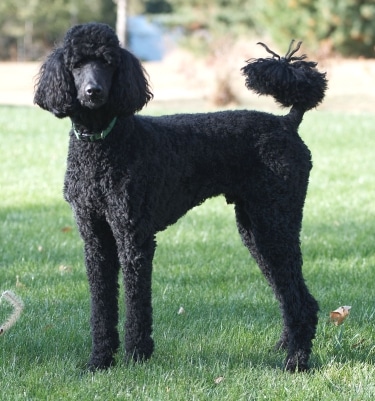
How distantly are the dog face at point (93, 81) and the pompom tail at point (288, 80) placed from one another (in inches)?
39.8

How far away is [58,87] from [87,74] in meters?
0.17

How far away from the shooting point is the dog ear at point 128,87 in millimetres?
3818

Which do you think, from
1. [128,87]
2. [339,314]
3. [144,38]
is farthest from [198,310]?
[144,38]

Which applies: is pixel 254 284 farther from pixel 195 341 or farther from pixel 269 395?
pixel 269 395

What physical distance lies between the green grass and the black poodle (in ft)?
0.80

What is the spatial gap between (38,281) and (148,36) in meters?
52.6

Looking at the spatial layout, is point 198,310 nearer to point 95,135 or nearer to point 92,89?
point 95,135

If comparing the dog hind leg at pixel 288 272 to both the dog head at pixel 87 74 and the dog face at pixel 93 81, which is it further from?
the dog face at pixel 93 81

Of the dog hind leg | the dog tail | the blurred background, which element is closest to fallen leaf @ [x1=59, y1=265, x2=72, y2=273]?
the dog hind leg

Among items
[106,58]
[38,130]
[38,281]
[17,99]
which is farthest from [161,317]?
[17,99]

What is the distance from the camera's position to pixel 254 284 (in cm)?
572

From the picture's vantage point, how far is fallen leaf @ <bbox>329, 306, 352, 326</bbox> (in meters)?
4.77

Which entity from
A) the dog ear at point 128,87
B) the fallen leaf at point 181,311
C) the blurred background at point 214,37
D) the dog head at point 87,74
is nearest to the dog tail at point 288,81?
the dog ear at point 128,87

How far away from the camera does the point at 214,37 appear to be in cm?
3862
